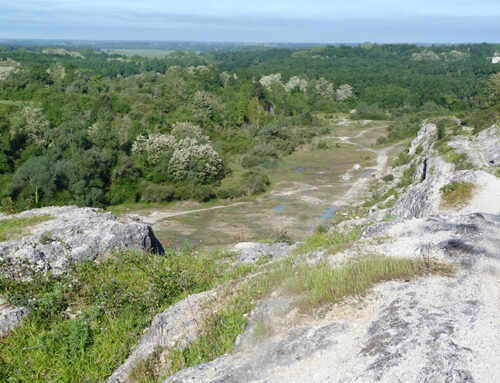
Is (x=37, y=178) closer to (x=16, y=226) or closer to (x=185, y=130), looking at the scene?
(x=185, y=130)

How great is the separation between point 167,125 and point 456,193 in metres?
48.0

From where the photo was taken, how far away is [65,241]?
12.1m

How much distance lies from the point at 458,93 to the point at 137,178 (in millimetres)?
94983

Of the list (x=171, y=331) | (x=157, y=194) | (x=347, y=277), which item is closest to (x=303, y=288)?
(x=347, y=277)

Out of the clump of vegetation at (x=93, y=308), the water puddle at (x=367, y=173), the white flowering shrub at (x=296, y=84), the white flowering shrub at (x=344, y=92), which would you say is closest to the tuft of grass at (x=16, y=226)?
the clump of vegetation at (x=93, y=308)

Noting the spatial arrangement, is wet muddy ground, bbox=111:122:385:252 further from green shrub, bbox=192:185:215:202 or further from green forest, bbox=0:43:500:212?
green forest, bbox=0:43:500:212

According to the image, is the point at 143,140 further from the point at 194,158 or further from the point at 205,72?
the point at 205,72

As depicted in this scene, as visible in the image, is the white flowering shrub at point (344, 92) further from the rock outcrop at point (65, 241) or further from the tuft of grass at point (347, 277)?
the tuft of grass at point (347, 277)

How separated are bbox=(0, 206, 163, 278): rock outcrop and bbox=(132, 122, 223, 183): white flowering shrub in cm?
2841

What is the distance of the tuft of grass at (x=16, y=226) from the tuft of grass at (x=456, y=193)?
15.4 meters

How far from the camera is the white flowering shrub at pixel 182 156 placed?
143 ft

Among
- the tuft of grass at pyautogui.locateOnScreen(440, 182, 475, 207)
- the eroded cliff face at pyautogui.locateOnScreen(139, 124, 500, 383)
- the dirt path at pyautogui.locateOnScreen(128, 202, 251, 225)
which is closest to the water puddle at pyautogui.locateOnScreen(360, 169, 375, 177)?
the dirt path at pyautogui.locateOnScreen(128, 202, 251, 225)

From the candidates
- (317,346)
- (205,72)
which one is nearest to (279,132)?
(205,72)

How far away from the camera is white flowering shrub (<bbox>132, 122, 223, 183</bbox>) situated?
4350 cm
